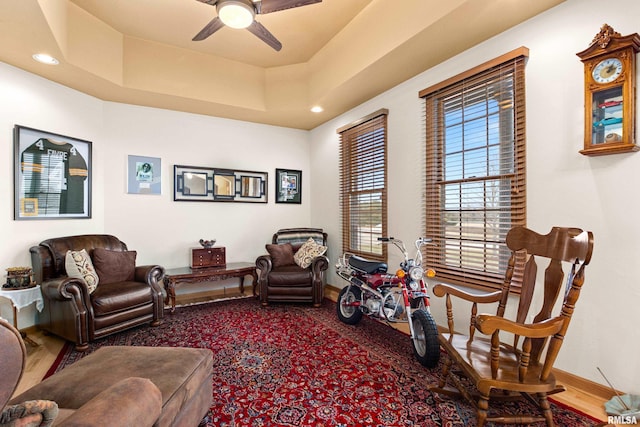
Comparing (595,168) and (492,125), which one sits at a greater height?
(492,125)

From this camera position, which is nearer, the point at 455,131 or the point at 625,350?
the point at 625,350

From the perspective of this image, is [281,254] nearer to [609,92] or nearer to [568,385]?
[568,385]

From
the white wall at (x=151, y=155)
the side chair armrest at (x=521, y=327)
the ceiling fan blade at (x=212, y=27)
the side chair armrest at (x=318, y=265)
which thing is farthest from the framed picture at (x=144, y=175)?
the side chair armrest at (x=521, y=327)

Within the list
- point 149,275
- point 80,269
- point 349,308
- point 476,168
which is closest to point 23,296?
point 80,269

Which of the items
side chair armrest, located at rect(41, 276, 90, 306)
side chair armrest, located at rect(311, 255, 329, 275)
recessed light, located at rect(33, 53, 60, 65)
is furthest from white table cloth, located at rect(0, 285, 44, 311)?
side chair armrest, located at rect(311, 255, 329, 275)

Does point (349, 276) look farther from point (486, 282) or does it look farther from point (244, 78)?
point (244, 78)

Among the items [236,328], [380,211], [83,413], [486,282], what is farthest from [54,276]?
[486,282]

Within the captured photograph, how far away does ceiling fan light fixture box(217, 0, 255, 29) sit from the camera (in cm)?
230

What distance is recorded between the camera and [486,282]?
8.81 feet

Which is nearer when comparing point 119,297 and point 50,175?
point 119,297

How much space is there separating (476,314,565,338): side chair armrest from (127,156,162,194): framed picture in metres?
4.33

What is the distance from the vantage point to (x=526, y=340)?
59.3 inches

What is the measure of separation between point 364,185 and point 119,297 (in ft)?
10.3

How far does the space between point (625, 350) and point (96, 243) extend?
4.86m
